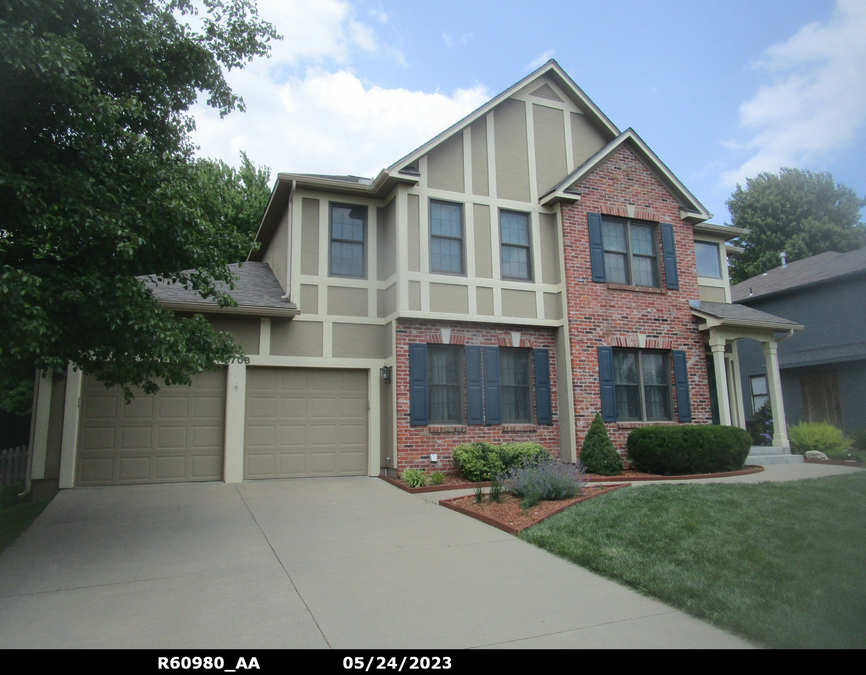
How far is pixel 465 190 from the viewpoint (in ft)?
42.3

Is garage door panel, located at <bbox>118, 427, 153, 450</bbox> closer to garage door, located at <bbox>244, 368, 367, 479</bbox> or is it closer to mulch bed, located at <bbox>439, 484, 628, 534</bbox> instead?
garage door, located at <bbox>244, 368, 367, 479</bbox>

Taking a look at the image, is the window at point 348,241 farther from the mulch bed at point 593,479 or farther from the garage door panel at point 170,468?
the garage door panel at point 170,468

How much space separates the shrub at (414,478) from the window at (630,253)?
6.33 meters

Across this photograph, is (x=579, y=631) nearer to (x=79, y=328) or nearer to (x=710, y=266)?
(x=79, y=328)

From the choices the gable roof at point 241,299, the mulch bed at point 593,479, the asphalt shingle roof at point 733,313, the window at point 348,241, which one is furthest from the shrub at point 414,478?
the asphalt shingle roof at point 733,313

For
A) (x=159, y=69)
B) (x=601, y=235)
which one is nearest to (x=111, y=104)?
(x=159, y=69)

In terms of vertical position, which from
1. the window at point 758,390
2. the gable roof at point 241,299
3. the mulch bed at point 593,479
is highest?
the gable roof at point 241,299

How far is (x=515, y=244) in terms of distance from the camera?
13.3 metres

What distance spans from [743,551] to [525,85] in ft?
36.8

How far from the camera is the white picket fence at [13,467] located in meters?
12.7

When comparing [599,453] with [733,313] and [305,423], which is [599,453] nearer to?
[733,313]

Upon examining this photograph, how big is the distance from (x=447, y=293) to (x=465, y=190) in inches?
92.7

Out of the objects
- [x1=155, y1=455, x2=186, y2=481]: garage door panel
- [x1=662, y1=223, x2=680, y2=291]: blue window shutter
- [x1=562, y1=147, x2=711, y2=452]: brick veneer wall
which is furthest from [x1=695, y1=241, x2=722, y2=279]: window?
[x1=155, y1=455, x2=186, y2=481]: garage door panel

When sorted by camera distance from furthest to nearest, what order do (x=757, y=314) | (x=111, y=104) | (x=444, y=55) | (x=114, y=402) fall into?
(x=757, y=314) → (x=114, y=402) → (x=444, y=55) → (x=111, y=104)
